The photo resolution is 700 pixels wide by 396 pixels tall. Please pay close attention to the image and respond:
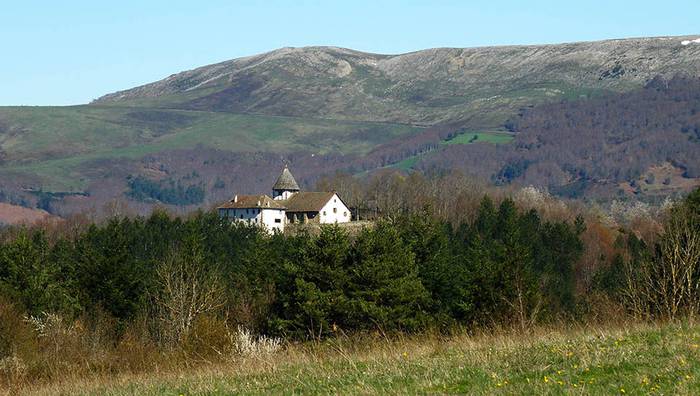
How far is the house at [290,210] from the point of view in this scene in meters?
126

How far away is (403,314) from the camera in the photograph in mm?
44094

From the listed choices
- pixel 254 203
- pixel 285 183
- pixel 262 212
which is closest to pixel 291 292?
pixel 262 212

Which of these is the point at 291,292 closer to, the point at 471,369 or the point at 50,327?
the point at 50,327

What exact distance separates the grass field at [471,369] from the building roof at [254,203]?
111470mm

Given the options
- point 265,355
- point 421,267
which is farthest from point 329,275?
point 265,355

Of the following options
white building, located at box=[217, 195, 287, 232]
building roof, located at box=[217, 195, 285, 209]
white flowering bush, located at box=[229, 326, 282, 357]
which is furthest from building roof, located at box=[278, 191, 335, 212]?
white flowering bush, located at box=[229, 326, 282, 357]

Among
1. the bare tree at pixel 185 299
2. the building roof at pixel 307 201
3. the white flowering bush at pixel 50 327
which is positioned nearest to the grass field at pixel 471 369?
the bare tree at pixel 185 299

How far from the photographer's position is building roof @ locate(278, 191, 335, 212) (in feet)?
416

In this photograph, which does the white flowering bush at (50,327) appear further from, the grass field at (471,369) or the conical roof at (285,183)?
the conical roof at (285,183)

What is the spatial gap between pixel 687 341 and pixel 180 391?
757cm

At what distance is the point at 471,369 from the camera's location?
13.7m

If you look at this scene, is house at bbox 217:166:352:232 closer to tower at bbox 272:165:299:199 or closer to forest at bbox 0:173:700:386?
tower at bbox 272:165:299:199

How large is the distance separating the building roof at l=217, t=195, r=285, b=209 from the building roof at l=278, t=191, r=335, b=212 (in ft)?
5.09

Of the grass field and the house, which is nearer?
the grass field
